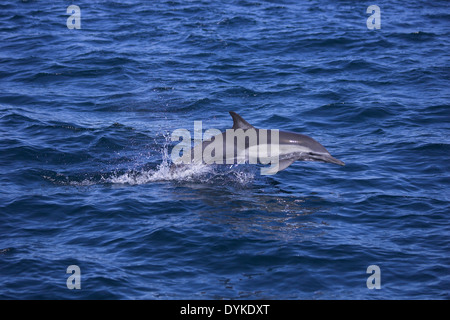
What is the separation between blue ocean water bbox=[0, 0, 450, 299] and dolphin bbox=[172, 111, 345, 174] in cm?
64

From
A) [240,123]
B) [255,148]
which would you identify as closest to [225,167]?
[255,148]

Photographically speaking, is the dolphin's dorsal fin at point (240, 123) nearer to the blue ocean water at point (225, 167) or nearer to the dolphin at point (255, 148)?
the dolphin at point (255, 148)

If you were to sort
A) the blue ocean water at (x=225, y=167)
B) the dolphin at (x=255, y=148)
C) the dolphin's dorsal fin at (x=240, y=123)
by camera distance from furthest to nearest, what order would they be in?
the dolphin at (x=255, y=148)
the dolphin's dorsal fin at (x=240, y=123)
the blue ocean water at (x=225, y=167)

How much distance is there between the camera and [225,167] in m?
15.2

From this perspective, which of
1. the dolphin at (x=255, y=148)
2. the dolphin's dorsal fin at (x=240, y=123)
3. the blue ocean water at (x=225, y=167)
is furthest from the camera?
the dolphin at (x=255, y=148)

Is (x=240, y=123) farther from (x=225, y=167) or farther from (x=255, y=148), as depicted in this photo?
(x=225, y=167)

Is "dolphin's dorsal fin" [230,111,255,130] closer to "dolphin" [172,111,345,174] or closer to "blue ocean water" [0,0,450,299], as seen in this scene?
"dolphin" [172,111,345,174]

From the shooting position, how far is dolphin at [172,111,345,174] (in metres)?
13.8

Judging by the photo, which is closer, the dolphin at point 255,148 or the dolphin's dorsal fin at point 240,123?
the dolphin's dorsal fin at point 240,123

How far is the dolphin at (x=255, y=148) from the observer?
13.8m

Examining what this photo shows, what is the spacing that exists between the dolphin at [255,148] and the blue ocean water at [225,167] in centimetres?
64

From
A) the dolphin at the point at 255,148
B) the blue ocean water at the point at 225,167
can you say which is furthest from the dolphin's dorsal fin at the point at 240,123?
the blue ocean water at the point at 225,167

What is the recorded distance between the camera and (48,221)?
12211 millimetres

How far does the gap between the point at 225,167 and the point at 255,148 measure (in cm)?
162
